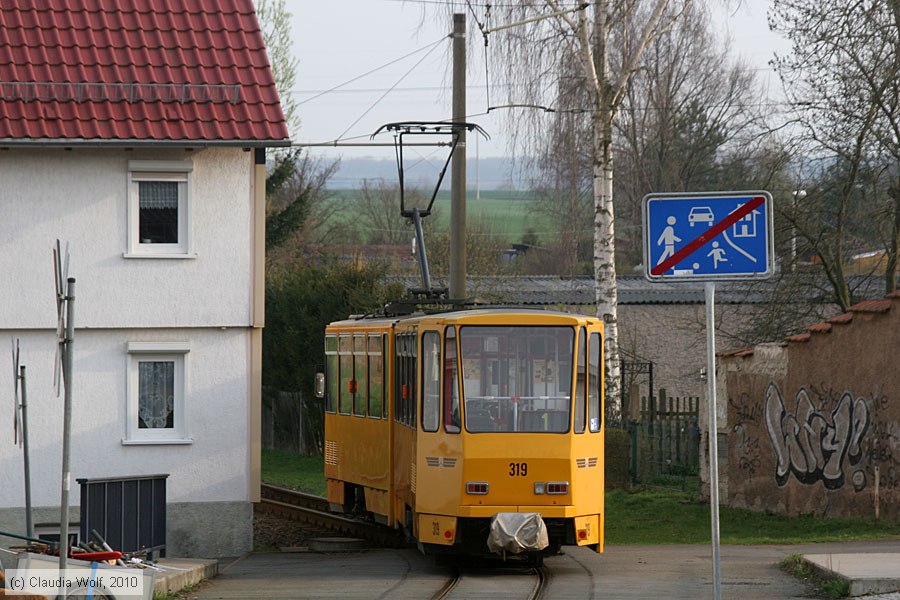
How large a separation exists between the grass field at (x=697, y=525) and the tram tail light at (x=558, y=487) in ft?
14.0

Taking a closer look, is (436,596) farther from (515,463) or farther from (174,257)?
(174,257)

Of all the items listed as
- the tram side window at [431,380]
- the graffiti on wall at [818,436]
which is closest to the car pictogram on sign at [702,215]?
the tram side window at [431,380]

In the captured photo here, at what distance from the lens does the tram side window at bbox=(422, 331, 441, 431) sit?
50.6 ft

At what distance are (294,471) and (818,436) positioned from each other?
52.7 feet

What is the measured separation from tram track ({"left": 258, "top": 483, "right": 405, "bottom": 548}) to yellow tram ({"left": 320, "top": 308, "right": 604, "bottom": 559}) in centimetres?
439

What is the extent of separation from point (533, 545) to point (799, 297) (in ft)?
46.0

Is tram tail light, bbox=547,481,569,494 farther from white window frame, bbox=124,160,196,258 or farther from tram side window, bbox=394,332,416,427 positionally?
white window frame, bbox=124,160,196,258

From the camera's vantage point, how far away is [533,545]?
14602 millimetres

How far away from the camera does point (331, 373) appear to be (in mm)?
22438

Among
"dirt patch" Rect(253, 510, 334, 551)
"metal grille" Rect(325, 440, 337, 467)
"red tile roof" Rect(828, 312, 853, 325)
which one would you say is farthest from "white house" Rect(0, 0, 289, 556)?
"red tile roof" Rect(828, 312, 853, 325)

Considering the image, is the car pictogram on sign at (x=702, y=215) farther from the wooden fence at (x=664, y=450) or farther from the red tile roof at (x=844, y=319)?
the wooden fence at (x=664, y=450)

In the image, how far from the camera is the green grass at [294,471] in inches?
1176

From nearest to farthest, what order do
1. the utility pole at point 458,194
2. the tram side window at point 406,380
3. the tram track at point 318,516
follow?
the tram side window at point 406,380
the tram track at point 318,516
the utility pole at point 458,194

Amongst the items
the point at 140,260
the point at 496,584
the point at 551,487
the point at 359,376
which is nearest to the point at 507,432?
the point at 551,487
